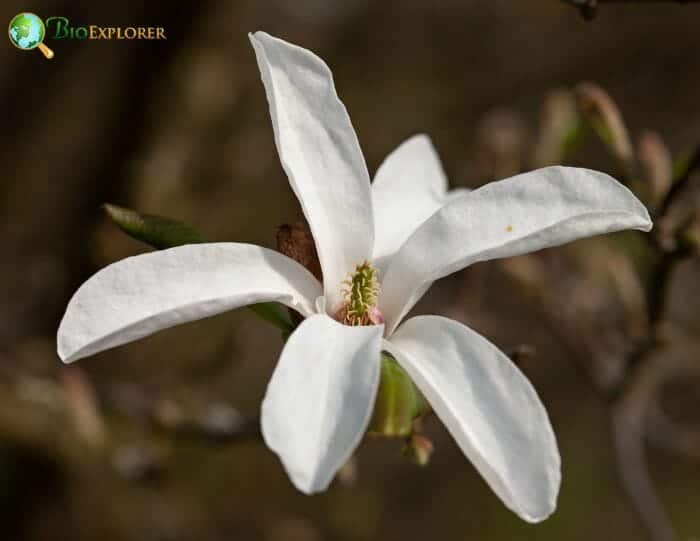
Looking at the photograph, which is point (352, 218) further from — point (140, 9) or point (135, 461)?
point (140, 9)

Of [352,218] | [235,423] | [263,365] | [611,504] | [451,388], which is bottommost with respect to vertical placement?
[611,504]

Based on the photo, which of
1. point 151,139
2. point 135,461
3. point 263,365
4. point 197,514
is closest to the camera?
point 135,461

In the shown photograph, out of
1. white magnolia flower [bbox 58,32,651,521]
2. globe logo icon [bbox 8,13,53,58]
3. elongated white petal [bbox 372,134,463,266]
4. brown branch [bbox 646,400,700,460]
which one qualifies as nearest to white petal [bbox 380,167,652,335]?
white magnolia flower [bbox 58,32,651,521]

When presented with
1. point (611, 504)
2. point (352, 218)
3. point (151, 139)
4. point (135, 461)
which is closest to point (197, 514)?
point (135, 461)

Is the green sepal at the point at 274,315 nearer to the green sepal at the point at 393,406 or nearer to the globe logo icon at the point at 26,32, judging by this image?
the green sepal at the point at 393,406

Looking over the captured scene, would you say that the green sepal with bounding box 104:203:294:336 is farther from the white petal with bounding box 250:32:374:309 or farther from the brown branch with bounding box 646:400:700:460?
the brown branch with bounding box 646:400:700:460

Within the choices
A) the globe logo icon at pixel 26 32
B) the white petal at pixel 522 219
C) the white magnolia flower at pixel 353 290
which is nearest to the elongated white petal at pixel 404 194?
the white magnolia flower at pixel 353 290
